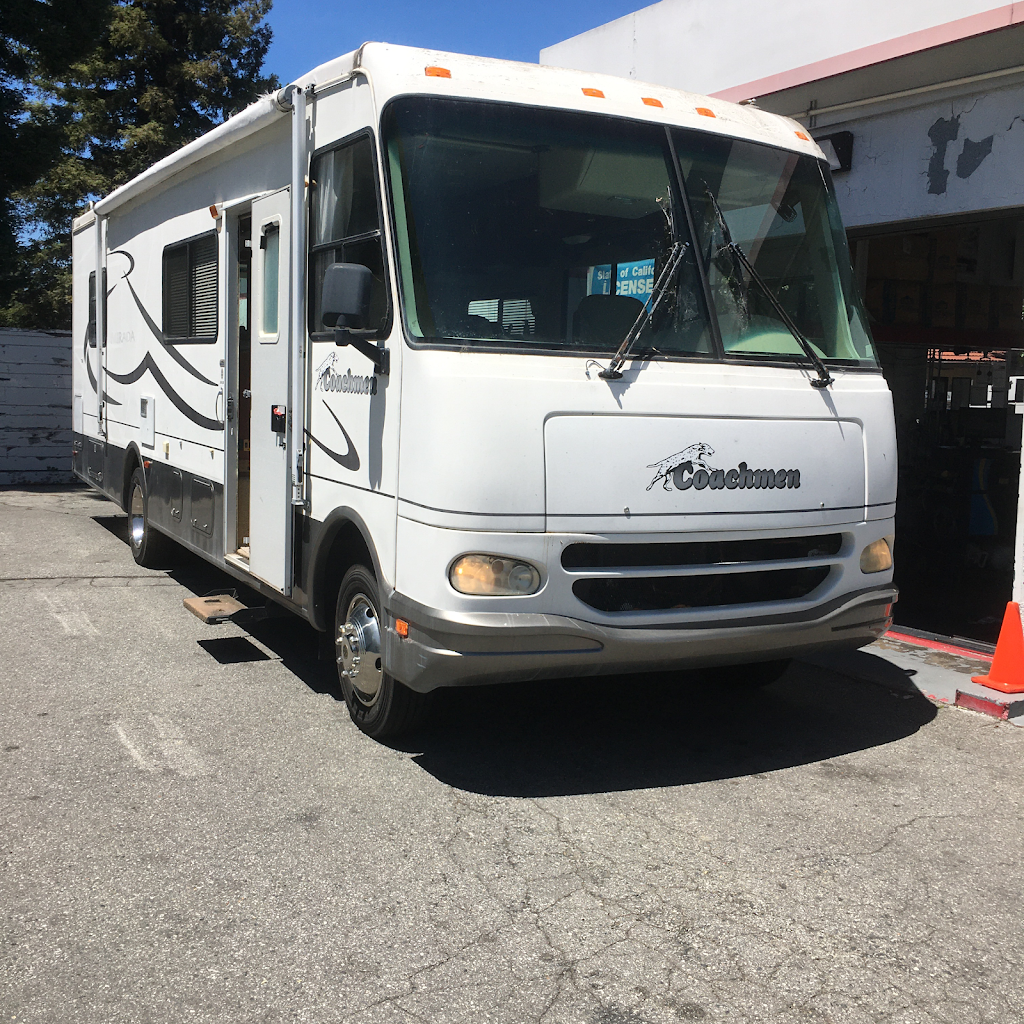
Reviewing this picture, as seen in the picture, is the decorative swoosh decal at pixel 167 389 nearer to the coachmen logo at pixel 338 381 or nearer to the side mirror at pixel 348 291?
the coachmen logo at pixel 338 381

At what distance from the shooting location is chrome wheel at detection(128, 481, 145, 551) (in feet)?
29.6

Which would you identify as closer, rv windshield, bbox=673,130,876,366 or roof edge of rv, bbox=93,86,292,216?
rv windshield, bbox=673,130,876,366

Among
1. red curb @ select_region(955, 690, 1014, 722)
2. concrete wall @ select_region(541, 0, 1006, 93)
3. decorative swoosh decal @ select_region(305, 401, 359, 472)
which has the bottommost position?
red curb @ select_region(955, 690, 1014, 722)

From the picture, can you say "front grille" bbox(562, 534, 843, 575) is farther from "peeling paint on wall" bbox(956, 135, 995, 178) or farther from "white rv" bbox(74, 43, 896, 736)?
"peeling paint on wall" bbox(956, 135, 995, 178)

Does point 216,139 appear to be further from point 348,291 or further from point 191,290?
point 348,291

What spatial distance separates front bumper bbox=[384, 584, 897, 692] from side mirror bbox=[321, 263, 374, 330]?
1.18 metres

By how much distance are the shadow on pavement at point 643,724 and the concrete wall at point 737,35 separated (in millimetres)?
4446

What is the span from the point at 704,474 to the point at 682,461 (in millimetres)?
118

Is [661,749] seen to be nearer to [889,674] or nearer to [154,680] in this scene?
[889,674]

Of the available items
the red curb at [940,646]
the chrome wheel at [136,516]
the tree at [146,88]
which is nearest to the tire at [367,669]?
the red curb at [940,646]

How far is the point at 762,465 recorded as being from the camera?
14.8 feet

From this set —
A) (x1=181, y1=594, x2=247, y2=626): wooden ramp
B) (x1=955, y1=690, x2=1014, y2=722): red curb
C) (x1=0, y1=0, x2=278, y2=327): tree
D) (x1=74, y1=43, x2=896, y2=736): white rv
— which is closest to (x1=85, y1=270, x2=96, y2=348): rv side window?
(x1=181, y1=594, x2=247, y2=626): wooden ramp

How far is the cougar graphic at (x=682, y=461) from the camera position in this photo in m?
4.29

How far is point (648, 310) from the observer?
4.53m
